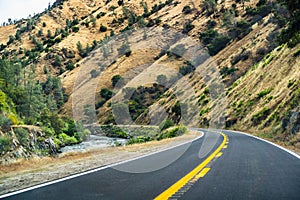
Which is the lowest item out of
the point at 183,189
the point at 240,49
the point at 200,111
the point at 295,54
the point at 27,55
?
the point at 200,111

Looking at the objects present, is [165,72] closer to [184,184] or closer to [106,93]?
[106,93]

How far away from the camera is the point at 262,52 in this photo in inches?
2482

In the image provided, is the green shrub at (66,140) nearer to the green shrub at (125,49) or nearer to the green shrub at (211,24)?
the green shrub at (125,49)

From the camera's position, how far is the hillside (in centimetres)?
3650

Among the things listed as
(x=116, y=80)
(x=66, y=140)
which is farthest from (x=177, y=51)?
(x=66, y=140)

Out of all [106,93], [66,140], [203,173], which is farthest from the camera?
[106,93]

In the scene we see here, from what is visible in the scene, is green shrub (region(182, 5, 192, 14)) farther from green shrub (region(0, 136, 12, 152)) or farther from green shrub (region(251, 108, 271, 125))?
green shrub (region(0, 136, 12, 152))

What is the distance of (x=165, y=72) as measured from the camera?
90.4 meters

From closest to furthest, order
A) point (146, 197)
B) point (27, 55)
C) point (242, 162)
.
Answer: point (146, 197) < point (242, 162) < point (27, 55)

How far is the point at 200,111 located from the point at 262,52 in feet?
61.1

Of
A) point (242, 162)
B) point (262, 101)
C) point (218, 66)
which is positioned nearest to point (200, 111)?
point (218, 66)

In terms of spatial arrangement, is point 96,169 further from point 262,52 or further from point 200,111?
point 262,52

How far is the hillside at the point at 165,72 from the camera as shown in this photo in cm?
3650

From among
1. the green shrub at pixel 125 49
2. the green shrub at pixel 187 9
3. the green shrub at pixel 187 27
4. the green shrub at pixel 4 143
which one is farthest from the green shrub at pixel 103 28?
the green shrub at pixel 4 143
